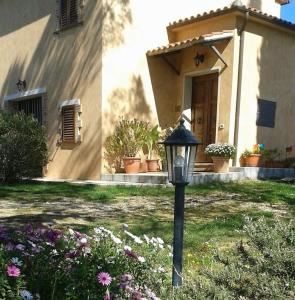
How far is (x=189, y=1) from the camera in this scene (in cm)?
1205

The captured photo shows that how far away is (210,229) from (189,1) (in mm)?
8533

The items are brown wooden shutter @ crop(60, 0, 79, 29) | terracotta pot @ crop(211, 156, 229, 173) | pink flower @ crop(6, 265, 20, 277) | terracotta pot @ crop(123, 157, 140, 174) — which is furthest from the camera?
brown wooden shutter @ crop(60, 0, 79, 29)

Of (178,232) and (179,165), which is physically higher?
(179,165)

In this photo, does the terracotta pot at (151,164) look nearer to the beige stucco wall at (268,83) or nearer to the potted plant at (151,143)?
the potted plant at (151,143)

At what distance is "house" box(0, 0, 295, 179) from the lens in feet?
33.8

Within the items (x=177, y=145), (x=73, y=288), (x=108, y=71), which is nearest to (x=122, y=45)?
(x=108, y=71)

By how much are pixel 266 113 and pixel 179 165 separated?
8534mm

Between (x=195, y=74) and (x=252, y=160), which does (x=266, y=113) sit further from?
(x=195, y=74)

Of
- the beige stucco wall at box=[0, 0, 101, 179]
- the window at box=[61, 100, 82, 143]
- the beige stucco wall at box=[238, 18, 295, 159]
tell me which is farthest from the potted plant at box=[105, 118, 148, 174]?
the beige stucco wall at box=[238, 18, 295, 159]

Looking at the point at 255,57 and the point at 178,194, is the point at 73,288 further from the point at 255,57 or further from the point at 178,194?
the point at 255,57

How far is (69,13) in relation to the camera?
11547 mm

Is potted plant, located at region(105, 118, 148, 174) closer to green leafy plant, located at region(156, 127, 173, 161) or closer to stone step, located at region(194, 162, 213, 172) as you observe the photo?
green leafy plant, located at region(156, 127, 173, 161)

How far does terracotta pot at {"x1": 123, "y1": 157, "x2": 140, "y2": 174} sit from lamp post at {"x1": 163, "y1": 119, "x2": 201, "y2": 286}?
23.5ft

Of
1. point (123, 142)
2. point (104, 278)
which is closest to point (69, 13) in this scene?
point (123, 142)
